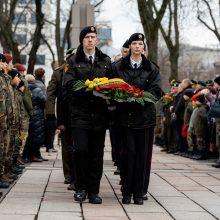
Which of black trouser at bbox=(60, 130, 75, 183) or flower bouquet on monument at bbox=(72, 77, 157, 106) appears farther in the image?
black trouser at bbox=(60, 130, 75, 183)

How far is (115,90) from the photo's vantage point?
8.53 m

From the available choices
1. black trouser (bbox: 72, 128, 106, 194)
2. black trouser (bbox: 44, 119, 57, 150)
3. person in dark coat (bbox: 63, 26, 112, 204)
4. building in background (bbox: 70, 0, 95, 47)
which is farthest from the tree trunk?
black trouser (bbox: 72, 128, 106, 194)

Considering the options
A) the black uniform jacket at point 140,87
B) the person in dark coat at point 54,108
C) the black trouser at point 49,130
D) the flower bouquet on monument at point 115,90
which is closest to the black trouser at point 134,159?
the black uniform jacket at point 140,87

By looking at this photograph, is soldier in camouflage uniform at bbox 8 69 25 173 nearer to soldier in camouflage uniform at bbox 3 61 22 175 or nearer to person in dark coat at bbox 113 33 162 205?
soldier in camouflage uniform at bbox 3 61 22 175

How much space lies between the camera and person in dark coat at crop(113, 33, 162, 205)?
8.88m

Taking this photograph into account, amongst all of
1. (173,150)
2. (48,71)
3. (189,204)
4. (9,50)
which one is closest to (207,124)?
(173,150)

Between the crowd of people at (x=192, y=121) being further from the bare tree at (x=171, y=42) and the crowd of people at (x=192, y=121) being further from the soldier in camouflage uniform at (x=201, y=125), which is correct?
the bare tree at (x=171, y=42)

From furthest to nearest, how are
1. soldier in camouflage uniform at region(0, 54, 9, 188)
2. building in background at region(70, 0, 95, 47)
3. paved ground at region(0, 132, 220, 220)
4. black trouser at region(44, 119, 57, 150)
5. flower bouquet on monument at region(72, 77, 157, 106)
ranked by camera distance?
black trouser at region(44, 119, 57, 150) < building in background at region(70, 0, 95, 47) < soldier in camouflage uniform at region(0, 54, 9, 188) < flower bouquet on monument at region(72, 77, 157, 106) < paved ground at region(0, 132, 220, 220)

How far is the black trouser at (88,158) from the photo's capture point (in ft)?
29.3

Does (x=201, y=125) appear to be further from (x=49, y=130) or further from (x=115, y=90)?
(x=115, y=90)

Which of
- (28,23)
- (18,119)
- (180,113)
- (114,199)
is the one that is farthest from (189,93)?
(28,23)

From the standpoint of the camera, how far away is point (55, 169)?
43.8 feet

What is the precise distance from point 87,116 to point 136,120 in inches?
23.5

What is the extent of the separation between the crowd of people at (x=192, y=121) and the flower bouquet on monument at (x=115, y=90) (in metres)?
6.15
